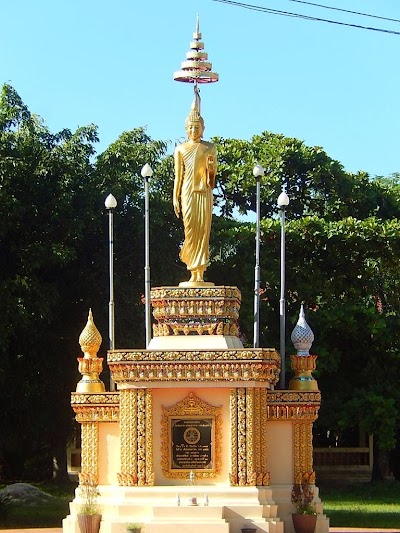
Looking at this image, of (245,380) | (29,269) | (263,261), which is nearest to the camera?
(245,380)

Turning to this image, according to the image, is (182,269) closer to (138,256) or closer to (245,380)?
(138,256)

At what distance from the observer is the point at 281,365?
1809cm

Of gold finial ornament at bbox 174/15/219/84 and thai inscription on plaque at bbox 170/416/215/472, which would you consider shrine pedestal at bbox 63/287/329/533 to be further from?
gold finial ornament at bbox 174/15/219/84

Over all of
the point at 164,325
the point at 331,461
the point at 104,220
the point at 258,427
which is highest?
the point at 104,220

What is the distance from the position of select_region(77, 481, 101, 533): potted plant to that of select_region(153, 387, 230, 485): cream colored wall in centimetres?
94

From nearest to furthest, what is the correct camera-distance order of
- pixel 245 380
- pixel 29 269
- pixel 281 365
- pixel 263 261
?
pixel 245 380
pixel 281 365
pixel 29 269
pixel 263 261

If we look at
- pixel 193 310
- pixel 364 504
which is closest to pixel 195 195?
pixel 193 310

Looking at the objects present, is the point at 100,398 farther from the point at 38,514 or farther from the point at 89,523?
the point at 38,514

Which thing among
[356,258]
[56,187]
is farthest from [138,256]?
[356,258]

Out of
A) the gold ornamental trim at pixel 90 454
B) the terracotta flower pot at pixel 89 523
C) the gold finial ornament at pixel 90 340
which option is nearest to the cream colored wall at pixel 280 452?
the gold ornamental trim at pixel 90 454

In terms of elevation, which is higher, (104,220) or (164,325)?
(104,220)

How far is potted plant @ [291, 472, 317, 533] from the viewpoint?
16781 mm

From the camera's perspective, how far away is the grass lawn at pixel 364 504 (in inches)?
833

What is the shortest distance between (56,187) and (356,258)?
25.0 feet
